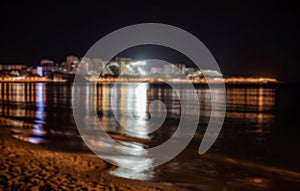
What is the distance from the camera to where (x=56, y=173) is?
6.12 metres

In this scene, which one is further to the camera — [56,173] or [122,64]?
[122,64]

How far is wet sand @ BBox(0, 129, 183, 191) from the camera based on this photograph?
5375mm

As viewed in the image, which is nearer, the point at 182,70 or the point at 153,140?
the point at 153,140

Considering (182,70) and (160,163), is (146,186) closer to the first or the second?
(160,163)

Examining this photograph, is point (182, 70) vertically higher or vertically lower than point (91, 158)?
higher

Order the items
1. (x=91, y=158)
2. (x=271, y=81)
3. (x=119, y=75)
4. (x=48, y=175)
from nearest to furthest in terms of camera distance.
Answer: (x=48, y=175)
(x=91, y=158)
(x=119, y=75)
(x=271, y=81)

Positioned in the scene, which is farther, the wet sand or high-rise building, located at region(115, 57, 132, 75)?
high-rise building, located at region(115, 57, 132, 75)

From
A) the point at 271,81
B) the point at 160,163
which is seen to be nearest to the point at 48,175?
the point at 160,163

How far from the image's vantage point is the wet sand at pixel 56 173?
5.38 m

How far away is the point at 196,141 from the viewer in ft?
40.6

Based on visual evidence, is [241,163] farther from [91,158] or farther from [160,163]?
[91,158]

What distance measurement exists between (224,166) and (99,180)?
3629 mm

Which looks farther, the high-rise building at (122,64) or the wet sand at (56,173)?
the high-rise building at (122,64)

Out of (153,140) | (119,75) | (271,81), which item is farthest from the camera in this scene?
(271,81)
